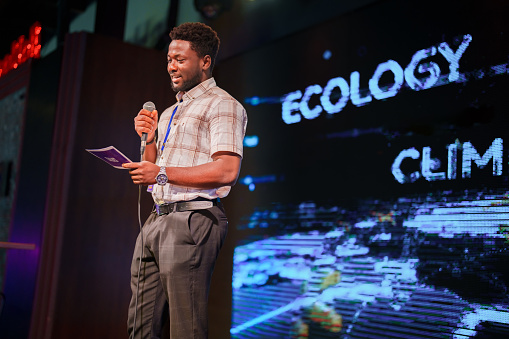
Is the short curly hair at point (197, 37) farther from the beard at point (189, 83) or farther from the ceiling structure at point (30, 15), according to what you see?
the ceiling structure at point (30, 15)

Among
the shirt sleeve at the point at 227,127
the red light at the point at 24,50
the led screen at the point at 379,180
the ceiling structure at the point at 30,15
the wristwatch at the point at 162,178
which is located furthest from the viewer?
the ceiling structure at the point at 30,15

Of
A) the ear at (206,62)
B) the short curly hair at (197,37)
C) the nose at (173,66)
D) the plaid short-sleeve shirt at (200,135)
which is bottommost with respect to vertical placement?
the plaid short-sleeve shirt at (200,135)

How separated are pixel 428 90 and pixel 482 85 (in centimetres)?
31

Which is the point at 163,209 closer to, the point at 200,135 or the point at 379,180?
the point at 200,135

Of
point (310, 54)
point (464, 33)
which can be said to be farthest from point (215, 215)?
point (310, 54)

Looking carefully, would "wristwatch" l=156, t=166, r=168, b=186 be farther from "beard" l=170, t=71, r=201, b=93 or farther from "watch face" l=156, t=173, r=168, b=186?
"beard" l=170, t=71, r=201, b=93

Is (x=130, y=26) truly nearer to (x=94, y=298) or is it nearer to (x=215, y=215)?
(x=94, y=298)

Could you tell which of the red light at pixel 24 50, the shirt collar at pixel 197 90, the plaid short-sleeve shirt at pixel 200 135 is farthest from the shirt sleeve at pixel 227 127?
the red light at pixel 24 50

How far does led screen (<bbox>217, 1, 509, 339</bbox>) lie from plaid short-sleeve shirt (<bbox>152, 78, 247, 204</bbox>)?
1352mm

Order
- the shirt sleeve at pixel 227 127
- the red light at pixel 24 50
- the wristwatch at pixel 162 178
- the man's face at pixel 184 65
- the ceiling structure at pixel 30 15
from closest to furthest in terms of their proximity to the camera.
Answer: the wristwatch at pixel 162 178 < the shirt sleeve at pixel 227 127 < the man's face at pixel 184 65 < the red light at pixel 24 50 < the ceiling structure at pixel 30 15

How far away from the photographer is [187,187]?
1.85m

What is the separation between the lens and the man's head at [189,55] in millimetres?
1990

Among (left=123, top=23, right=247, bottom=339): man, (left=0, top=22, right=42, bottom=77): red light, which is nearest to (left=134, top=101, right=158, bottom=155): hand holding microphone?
(left=123, top=23, right=247, bottom=339): man

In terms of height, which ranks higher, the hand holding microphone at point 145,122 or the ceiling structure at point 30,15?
the ceiling structure at point 30,15
